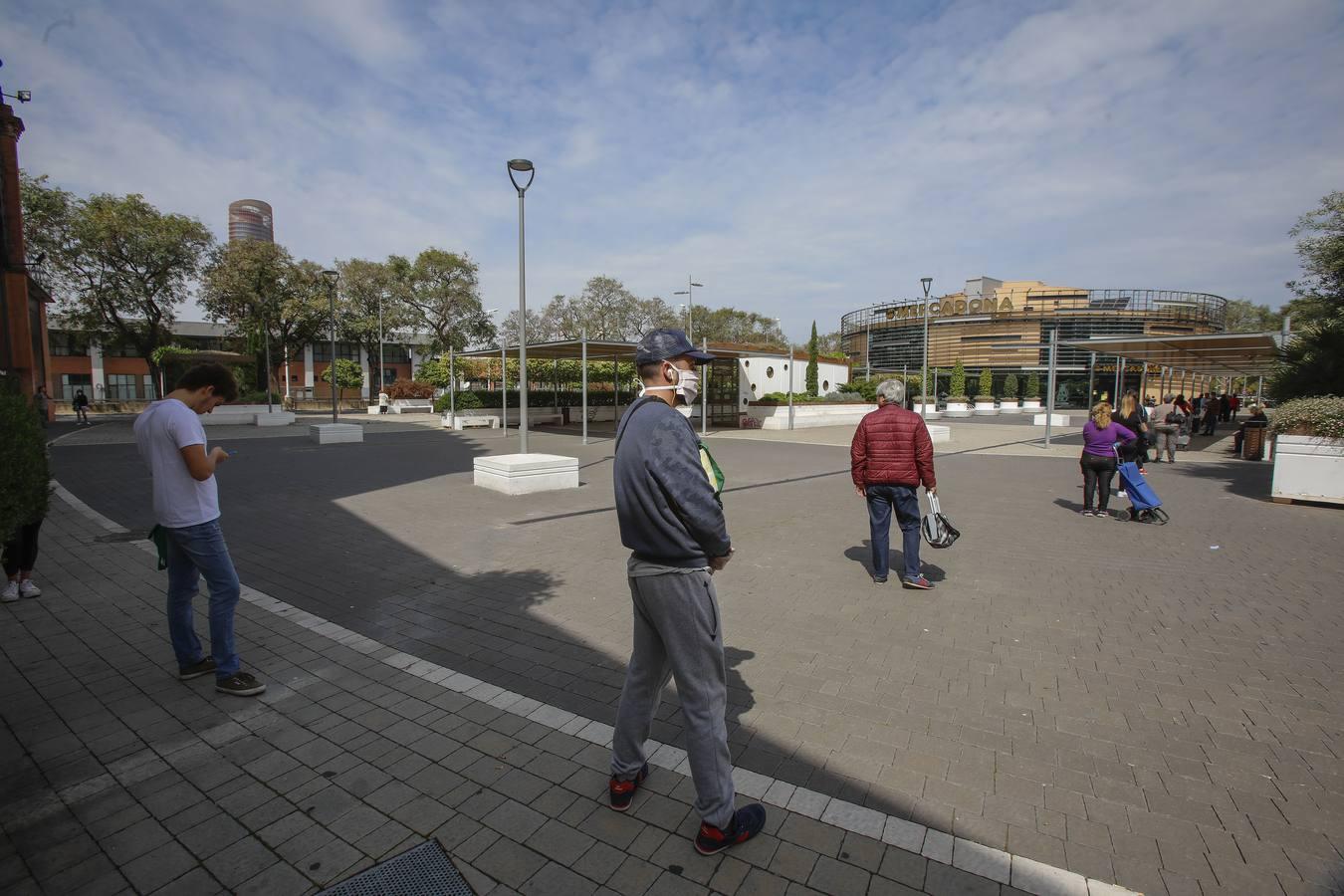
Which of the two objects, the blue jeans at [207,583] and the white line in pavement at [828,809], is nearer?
the white line in pavement at [828,809]

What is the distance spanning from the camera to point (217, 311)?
40.4 meters

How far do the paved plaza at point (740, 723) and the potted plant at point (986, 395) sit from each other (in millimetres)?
41885

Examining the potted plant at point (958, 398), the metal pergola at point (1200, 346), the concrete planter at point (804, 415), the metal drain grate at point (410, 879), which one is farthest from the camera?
the potted plant at point (958, 398)

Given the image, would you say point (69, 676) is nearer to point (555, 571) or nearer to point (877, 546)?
point (555, 571)

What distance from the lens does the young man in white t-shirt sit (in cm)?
349

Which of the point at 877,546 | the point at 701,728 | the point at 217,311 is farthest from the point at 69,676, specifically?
the point at 217,311

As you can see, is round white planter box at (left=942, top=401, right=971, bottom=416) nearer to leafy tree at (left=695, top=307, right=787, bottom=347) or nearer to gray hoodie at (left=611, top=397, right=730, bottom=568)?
leafy tree at (left=695, top=307, right=787, bottom=347)

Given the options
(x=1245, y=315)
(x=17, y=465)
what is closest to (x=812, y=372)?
(x=17, y=465)

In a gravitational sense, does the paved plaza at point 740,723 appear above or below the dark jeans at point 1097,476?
below

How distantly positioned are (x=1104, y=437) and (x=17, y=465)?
1041 cm

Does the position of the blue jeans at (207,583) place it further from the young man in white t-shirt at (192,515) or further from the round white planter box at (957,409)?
the round white planter box at (957,409)

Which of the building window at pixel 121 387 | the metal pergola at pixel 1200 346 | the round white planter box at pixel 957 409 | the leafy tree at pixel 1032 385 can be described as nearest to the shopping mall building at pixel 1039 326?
the leafy tree at pixel 1032 385

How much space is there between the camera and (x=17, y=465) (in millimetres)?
3842

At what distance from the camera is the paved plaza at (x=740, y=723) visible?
2416 millimetres
